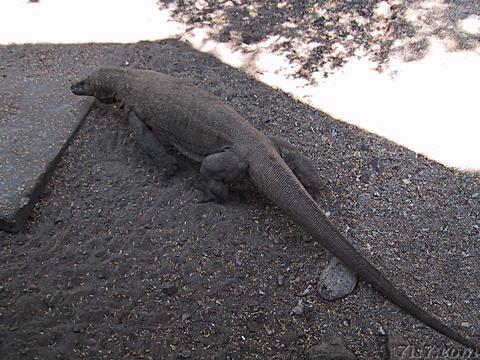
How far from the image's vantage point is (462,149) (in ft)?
13.3

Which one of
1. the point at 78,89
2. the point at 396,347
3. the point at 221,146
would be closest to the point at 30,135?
the point at 78,89

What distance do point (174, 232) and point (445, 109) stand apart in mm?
2631

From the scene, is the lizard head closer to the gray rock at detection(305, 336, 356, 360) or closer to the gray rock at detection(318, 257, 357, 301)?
the gray rock at detection(318, 257, 357, 301)

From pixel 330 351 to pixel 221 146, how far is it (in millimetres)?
1712

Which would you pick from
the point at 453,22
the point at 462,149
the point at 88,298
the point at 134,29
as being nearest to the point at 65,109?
the point at 134,29

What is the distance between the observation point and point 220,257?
3.41 metres

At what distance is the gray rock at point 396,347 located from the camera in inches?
112

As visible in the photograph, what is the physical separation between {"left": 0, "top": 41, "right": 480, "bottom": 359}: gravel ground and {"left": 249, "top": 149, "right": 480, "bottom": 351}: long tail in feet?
0.27

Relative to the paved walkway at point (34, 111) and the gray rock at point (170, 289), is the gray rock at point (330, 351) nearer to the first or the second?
the gray rock at point (170, 289)

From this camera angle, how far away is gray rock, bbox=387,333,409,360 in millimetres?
2854

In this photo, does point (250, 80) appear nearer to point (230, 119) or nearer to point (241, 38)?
point (241, 38)

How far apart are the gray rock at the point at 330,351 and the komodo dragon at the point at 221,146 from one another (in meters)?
0.47

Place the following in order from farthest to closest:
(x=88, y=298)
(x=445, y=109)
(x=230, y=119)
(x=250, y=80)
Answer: (x=250, y=80) < (x=445, y=109) < (x=230, y=119) < (x=88, y=298)

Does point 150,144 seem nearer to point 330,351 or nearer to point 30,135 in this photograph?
point 30,135
